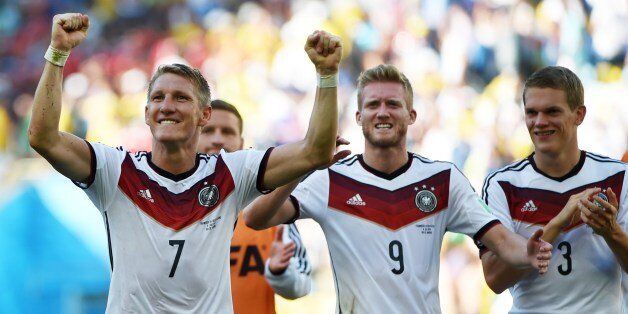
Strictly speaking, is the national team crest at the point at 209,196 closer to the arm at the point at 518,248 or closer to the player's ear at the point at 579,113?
the arm at the point at 518,248

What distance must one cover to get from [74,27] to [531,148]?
380 inches

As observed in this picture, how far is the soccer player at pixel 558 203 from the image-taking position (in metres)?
5.18

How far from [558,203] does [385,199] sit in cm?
100

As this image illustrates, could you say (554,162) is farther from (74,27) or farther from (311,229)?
(311,229)

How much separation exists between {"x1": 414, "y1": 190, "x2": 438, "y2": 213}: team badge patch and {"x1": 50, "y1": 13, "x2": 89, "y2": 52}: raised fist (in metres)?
2.07

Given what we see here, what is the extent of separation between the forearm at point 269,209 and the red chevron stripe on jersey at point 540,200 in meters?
1.34

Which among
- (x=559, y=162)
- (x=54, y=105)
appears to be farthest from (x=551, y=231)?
(x=54, y=105)

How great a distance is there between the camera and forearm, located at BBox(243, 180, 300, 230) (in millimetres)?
4852

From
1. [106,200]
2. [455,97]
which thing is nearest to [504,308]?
[455,97]

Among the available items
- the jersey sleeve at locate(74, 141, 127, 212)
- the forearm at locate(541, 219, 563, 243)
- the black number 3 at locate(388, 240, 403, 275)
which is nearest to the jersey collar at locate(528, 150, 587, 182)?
the forearm at locate(541, 219, 563, 243)

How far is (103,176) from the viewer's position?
4426mm

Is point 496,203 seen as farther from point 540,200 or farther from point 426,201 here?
point 426,201

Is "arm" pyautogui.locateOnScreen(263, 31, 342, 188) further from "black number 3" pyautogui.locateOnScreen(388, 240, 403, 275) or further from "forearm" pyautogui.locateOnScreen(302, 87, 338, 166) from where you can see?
"black number 3" pyautogui.locateOnScreen(388, 240, 403, 275)

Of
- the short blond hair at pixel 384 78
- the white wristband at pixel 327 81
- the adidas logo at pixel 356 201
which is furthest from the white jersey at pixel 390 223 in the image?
the white wristband at pixel 327 81
